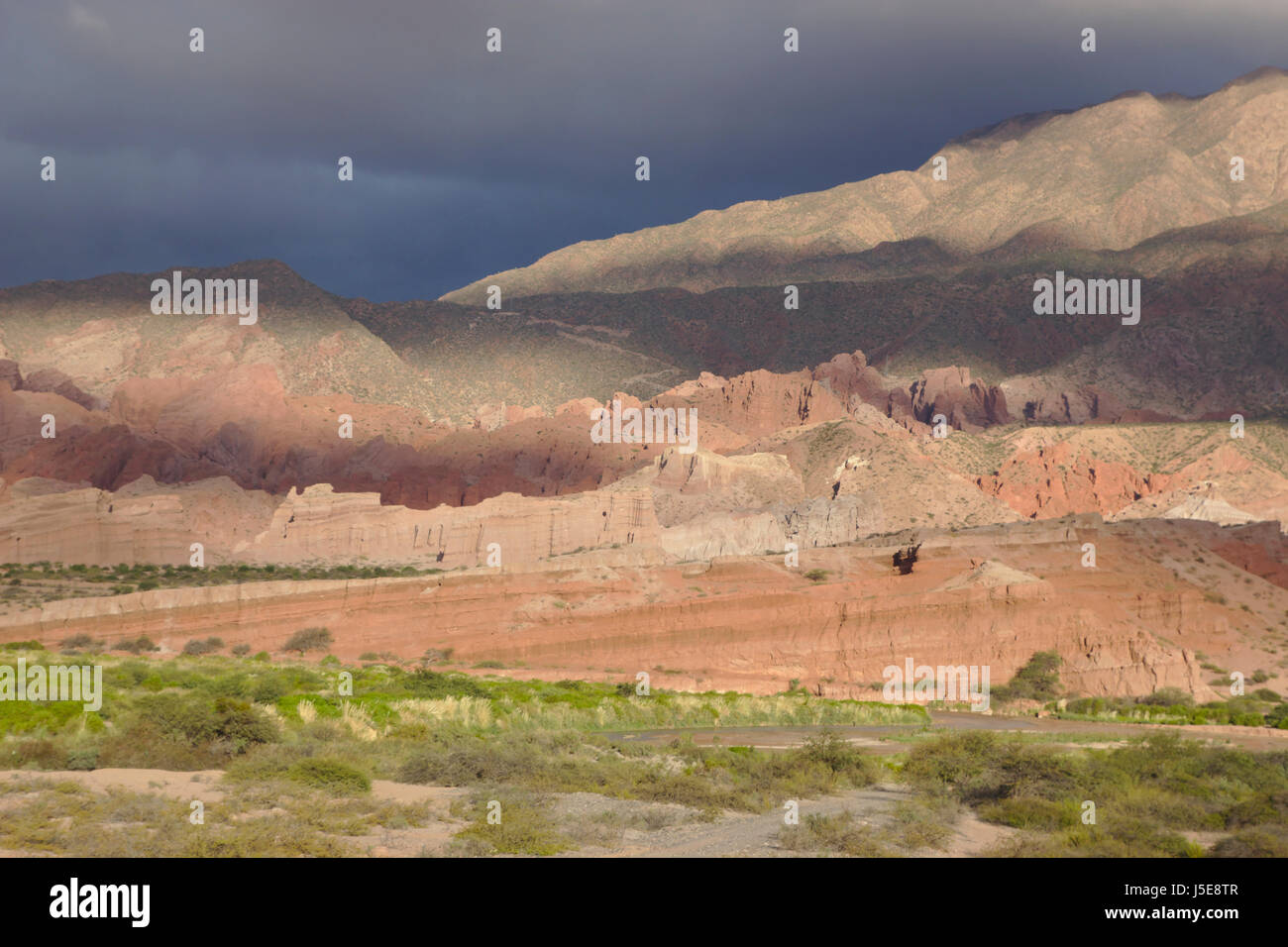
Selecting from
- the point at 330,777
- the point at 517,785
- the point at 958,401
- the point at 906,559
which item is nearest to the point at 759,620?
the point at 906,559

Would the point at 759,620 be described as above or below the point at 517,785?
above

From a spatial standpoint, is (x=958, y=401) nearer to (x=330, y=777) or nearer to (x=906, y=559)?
(x=906, y=559)

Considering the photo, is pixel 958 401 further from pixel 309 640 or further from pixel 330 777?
pixel 330 777

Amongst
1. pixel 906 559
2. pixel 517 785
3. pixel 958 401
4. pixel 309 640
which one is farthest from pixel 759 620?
pixel 958 401

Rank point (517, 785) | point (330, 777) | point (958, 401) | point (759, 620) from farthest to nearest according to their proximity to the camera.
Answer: point (958, 401), point (759, 620), point (517, 785), point (330, 777)

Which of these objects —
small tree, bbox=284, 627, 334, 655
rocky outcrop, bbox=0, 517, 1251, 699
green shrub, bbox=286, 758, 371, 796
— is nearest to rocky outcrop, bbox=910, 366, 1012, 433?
rocky outcrop, bbox=0, 517, 1251, 699

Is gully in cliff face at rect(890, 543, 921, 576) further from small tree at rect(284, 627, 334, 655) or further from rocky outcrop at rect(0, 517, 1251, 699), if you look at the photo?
small tree at rect(284, 627, 334, 655)

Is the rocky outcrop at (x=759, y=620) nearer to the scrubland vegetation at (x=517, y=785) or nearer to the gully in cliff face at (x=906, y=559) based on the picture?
the gully in cliff face at (x=906, y=559)

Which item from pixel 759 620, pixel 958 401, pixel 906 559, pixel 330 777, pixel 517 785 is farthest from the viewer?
pixel 958 401

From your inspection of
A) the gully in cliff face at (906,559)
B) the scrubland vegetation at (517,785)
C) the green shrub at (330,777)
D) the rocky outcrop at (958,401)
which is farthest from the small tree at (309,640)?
the rocky outcrop at (958,401)

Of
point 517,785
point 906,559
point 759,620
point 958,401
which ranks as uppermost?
point 958,401

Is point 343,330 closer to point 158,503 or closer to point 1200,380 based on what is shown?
point 158,503

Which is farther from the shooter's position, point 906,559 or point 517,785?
point 906,559
